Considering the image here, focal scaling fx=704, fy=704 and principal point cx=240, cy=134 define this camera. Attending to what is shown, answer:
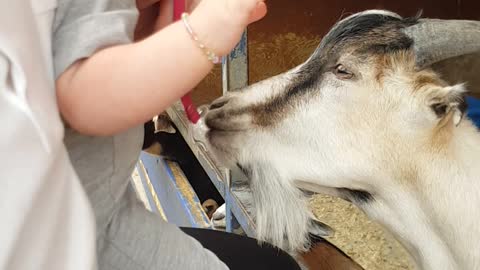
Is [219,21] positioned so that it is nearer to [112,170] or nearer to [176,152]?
[112,170]

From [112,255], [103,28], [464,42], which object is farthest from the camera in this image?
[464,42]

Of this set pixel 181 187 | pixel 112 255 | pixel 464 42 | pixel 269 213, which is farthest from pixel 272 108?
Answer: pixel 181 187

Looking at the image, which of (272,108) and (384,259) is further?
(384,259)

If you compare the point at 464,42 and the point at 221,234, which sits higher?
the point at 464,42

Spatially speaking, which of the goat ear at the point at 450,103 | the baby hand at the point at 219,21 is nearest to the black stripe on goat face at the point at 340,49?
the goat ear at the point at 450,103

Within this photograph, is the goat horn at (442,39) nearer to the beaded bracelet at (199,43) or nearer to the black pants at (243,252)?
the black pants at (243,252)

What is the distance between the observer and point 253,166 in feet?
4.42

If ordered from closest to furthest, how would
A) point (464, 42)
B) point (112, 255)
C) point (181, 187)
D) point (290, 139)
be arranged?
point (112, 255), point (464, 42), point (290, 139), point (181, 187)

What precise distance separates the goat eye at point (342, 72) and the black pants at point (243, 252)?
1.11 feet

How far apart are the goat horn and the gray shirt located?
0.56m

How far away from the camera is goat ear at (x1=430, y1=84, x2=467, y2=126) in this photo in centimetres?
113

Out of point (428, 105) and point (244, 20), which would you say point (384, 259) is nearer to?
point (428, 105)

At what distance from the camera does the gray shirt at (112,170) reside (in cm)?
69

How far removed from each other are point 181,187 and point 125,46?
195 centimetres
